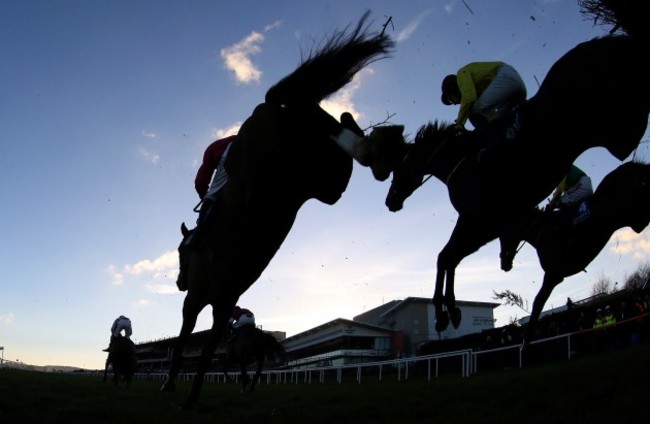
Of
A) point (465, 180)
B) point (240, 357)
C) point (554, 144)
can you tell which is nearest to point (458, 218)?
point (465, 180)

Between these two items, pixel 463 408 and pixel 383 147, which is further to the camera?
pixel 463 408

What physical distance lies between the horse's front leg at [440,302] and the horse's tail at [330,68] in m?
1.98

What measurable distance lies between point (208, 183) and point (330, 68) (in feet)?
7.10

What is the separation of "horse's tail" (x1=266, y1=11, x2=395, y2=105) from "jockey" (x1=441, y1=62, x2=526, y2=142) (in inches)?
31.7

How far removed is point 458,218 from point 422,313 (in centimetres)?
4391

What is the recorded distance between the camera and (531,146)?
4605 millimetres

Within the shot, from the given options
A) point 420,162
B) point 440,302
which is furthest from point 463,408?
point 420,162

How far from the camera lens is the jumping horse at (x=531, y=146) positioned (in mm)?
4215

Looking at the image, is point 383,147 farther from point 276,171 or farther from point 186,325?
point 186,325

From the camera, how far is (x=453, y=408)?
5.45 meters

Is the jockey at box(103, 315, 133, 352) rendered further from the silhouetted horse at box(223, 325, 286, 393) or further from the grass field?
the grass field

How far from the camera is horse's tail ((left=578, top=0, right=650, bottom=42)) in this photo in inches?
158

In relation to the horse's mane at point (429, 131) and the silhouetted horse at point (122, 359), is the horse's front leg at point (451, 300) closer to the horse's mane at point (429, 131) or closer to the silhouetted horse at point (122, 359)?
the horse's mane at point (429, 131)

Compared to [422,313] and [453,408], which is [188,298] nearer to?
[453,408]
